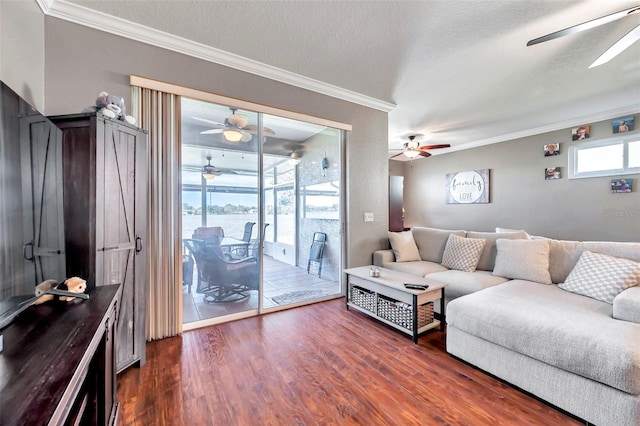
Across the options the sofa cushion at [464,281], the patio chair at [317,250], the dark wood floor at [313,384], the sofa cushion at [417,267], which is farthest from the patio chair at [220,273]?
the sofa cushion at [464,281]

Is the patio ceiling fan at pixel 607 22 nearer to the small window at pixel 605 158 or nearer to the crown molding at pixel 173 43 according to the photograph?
the crown molding at pixel 173 43

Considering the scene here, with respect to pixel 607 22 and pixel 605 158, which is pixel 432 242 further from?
pixel 605 158

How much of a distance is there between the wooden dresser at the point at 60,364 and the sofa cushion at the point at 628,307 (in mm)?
2916

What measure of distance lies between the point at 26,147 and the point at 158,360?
5.78 ft

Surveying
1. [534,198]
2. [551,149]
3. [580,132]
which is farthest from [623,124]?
[534,198]

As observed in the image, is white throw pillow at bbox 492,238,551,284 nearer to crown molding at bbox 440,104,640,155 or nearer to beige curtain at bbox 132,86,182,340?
crown molding at bbox 440,104,640,155

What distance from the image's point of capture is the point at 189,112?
8.89 ft

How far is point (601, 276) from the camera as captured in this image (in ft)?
7.27

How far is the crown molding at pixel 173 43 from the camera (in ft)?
6.70

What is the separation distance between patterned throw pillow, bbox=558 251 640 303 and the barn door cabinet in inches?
145

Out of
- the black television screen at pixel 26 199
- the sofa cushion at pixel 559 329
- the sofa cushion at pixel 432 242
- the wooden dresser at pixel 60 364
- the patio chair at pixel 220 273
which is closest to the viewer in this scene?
the wooden dresser at pixel 60 364

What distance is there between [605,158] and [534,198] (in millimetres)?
1093

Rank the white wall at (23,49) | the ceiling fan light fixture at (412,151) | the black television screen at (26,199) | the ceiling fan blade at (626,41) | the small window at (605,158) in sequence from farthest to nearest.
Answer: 1. the ceiling fan light fixture at (412,151)
2. the small window at (605,158)
3. the ceiling fan blade at (626,41)
4. the white wall at (23,49)
5. the black television screen at (26,199)

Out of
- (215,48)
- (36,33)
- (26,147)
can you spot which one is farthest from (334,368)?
(36,33)
